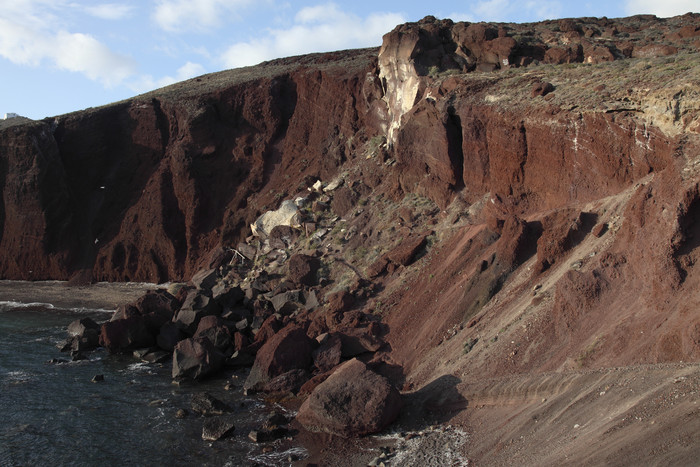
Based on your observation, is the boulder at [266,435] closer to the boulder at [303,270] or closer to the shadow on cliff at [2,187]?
the boulder at [303,270]

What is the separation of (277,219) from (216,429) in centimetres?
1578

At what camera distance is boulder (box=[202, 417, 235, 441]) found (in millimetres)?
13770

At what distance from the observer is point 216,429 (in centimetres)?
1391

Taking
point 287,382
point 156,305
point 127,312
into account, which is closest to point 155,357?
point 127,312

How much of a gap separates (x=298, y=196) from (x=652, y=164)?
1841 cm

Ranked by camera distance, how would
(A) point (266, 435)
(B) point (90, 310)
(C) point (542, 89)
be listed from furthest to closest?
(B) point (90, 310)
(C) point (542, 89)
(A) point (266, 435)

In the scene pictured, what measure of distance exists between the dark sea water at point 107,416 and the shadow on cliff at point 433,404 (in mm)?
2775

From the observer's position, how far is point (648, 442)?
293 inches

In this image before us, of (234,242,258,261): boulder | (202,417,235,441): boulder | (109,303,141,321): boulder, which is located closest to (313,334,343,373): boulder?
(202,417,235,441): boulder

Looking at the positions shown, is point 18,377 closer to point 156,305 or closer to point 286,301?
point 156,305

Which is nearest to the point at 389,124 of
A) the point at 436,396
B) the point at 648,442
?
the point at 436,396

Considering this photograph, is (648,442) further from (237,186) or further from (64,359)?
(237,186)

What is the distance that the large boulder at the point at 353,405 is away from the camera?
13.0 meters

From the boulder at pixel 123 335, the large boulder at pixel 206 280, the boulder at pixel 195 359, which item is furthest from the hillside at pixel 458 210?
the boulder at pixel 123 335
